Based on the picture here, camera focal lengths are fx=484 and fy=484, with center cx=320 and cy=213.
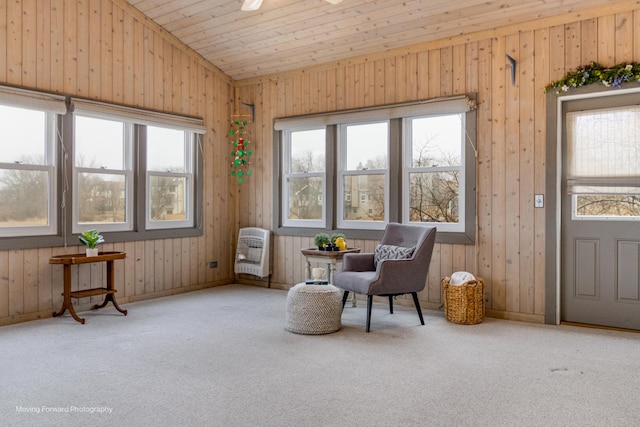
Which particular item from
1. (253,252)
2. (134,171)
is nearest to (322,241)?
(253,252)

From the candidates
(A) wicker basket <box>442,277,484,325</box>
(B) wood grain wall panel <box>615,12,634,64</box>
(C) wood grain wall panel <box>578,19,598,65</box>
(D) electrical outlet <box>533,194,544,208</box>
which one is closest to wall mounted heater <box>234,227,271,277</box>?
(A) wicker basket <box>442,277,484,325</box>

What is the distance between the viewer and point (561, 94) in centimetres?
432

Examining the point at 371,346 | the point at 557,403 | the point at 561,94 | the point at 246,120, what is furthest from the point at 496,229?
the point at 246,120

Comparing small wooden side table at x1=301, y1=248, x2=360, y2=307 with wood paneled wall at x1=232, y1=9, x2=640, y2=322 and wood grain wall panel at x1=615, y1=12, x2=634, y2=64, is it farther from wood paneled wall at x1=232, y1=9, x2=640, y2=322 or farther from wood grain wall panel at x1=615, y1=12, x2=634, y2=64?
wood grain wall panel at x1=615, y1=12, x2=634, y2=64

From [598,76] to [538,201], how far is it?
1.16m

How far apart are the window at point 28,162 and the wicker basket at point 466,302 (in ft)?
12.8

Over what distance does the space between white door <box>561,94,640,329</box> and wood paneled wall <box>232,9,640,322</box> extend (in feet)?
0.81

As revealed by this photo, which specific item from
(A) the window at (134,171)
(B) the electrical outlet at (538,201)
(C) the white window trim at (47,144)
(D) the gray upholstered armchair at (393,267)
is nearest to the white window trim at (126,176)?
(A) the window at (134,171)

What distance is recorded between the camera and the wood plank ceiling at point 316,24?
442 centimetres

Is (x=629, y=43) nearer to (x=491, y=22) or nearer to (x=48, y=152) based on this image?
(x=491, y=22)

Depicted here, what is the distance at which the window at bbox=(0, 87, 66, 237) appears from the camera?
4457 mm

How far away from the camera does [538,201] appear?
4.46 metres

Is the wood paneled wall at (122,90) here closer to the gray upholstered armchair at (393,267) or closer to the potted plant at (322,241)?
the potted plant at (322,241)

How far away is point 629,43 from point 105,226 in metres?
5.29
